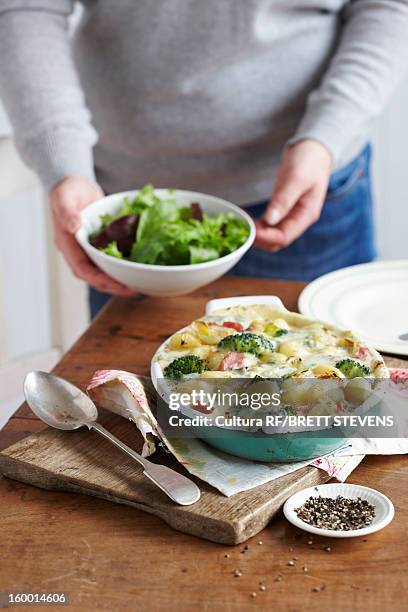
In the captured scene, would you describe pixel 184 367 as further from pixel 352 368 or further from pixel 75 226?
pixel 75 226

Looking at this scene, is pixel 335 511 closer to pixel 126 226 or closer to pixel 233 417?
pixel 233 417

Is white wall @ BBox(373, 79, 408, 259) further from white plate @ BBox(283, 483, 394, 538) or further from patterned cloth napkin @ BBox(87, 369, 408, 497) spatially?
white plate @ BBox(283, 483, 394, 538)

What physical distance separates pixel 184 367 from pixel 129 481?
0.16 metres

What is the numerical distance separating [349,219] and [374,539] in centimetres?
110

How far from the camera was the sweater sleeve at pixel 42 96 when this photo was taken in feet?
5.12

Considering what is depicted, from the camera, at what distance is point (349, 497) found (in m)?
0.91

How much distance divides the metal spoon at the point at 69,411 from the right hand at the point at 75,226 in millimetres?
358

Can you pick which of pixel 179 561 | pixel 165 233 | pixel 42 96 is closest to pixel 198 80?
pixel 42 96

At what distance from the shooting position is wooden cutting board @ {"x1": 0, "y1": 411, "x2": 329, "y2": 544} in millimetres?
853

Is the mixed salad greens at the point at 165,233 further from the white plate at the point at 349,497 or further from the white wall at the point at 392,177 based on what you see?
the white wall at the point at 392,177

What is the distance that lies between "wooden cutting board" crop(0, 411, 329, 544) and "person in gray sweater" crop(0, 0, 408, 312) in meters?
0.50

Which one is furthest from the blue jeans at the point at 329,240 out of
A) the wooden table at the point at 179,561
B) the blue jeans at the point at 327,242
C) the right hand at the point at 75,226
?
the wooden table at the point at 179,561

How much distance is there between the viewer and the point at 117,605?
765 millimetres

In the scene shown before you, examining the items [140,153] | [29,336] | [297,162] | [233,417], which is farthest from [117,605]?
[29,336]
